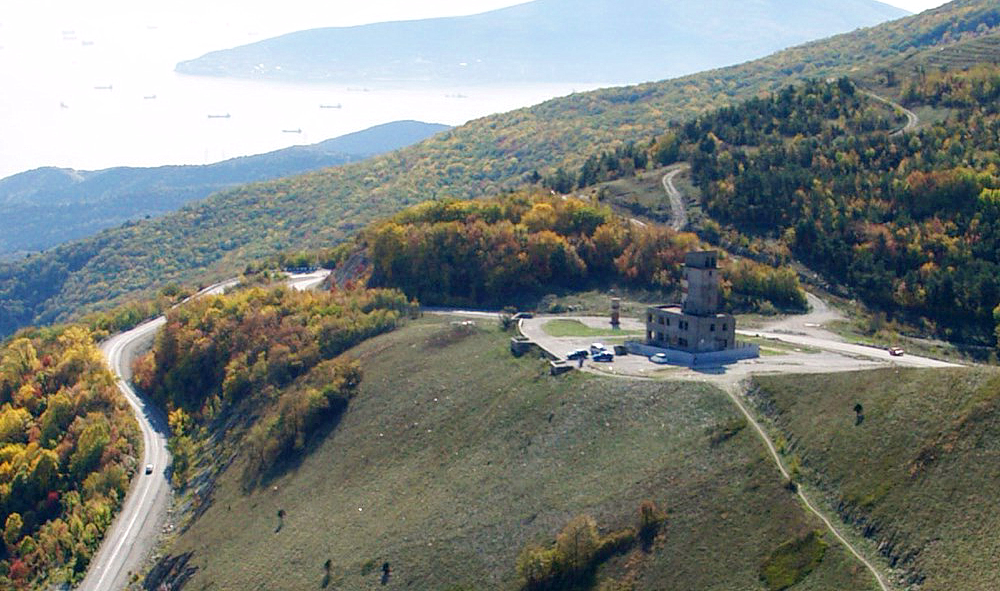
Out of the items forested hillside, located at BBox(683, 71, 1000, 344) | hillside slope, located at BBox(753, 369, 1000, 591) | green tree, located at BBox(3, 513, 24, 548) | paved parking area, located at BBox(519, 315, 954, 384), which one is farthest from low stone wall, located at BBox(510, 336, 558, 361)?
green tree, located at BBox(3, 513, 24, 548)

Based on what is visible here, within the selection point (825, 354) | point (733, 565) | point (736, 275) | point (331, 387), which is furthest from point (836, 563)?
point (736, 275)

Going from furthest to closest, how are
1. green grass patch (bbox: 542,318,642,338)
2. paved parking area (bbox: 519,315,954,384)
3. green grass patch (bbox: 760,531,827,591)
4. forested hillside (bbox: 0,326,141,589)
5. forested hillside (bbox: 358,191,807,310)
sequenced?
forested hillside (bbox: 358,191,807,310) < green grass patch (bbox: 542,318,642,338) < forested hillside (bbox: 0,326,141,589) < paved parking area (bbox: 519,315,954,384) < green grass patch (bbox: 760,531,827,591)

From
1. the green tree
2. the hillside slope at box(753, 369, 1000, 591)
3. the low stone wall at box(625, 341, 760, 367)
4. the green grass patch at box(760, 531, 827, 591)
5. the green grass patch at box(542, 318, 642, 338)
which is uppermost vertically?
the hillside slope at box(753, 369, 1000, 591)

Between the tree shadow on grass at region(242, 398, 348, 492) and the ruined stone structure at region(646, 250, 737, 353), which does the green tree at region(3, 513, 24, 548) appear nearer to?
the tree shadow on grass at region(242, 398, 348, 492)

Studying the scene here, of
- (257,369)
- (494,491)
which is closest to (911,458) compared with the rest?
(494,491)

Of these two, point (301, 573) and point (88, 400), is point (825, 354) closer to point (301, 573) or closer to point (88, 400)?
point (301, 573)

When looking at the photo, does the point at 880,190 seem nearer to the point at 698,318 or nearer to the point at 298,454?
the point at 698,318
